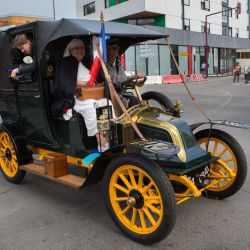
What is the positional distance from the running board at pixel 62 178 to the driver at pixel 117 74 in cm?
110

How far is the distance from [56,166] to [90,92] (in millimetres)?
990

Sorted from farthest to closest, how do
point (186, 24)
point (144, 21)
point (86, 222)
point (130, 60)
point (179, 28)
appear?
1. point (186, 24)
2. point (179, 28)
3. point (144, 21)
4. point (130, 60)
5. point (86, 222)

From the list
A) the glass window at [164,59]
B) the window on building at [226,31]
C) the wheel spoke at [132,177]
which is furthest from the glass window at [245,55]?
the wheel spoke at [132,177]

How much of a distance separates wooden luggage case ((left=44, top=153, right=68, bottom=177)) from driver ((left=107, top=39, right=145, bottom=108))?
1.05m

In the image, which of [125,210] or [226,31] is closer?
[125,210]

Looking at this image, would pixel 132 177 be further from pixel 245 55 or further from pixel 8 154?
pixel 245 55

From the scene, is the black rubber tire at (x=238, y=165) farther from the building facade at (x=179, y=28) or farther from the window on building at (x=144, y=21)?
the window on building at (x=144, y=21)

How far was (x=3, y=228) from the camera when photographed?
3959mm

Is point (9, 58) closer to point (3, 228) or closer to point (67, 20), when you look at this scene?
point (67, 20)

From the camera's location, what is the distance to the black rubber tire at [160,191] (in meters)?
3.22

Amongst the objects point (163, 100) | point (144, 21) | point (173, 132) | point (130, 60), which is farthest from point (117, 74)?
point (144, 21)

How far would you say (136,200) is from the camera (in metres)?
3.62

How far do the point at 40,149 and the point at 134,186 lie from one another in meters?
2.06

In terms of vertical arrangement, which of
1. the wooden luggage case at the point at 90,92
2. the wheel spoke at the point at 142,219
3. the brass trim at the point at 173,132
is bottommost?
the wheel spoke at the point at 142,219
